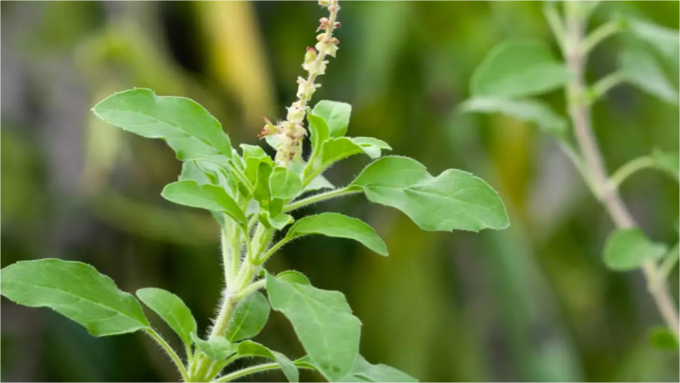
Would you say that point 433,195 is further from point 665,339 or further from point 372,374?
point 665,339

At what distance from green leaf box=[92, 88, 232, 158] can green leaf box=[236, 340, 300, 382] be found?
69 mm

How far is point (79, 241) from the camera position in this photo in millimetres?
1214

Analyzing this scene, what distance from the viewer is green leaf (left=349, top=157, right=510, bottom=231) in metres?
0.26

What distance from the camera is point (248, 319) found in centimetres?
30

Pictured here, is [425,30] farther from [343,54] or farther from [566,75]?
[566,75]

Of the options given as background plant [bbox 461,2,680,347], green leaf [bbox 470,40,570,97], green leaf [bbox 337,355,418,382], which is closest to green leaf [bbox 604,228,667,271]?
background plant [bbox 461,2,680,347]

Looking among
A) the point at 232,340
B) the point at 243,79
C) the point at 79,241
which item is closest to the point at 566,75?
the point at 232,340

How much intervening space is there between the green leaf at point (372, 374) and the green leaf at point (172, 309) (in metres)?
0.07

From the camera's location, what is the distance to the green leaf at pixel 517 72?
56cm

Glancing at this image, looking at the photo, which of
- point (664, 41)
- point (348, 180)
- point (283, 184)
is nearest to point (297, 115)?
point (283, 184)

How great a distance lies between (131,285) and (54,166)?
9.6 inches

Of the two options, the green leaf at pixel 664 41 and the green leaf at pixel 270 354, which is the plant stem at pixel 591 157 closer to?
the green leaf at pixel 664 41

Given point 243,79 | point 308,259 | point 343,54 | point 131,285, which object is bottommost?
point 131,285

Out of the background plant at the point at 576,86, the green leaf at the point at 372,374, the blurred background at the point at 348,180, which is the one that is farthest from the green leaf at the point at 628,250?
the blurred background at the point at 348,180
